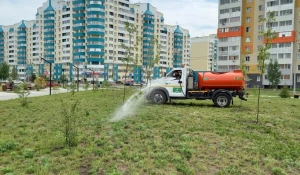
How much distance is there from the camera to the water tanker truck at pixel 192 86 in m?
14.6

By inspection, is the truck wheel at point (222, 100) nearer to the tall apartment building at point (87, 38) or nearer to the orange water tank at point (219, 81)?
the orange water tank at point (219, 81)

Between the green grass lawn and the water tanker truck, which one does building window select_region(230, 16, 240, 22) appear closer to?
the water tanker truck

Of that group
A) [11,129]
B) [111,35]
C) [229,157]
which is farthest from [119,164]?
[111,35]

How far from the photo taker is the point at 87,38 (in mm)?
88688

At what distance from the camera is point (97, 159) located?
5.50 m

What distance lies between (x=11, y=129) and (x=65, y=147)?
2.92m

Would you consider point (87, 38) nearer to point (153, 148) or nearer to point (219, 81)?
point (219, 81)

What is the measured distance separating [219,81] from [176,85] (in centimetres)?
228

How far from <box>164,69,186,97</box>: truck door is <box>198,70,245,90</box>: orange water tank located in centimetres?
92

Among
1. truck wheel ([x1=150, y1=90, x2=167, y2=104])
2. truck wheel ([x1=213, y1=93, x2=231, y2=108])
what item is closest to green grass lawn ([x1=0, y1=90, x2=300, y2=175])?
truck wheel ([x1=213, y1=93, x2=231, y2=108])

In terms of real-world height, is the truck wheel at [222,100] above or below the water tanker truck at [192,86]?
below

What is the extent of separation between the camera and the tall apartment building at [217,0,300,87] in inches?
2247

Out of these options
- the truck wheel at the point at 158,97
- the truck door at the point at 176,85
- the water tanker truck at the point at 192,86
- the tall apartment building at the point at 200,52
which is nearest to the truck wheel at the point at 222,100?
the water tanker truck at the point at 192,86

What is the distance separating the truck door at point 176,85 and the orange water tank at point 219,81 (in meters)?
0.92
